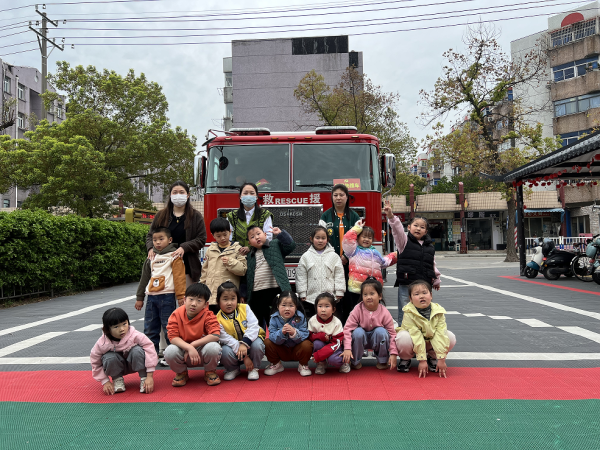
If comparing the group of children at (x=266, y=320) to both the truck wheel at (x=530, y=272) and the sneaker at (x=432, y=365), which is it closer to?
the sneaker at (x=432, y=365)

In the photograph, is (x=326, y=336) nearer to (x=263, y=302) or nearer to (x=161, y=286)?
(x=263, y=302)

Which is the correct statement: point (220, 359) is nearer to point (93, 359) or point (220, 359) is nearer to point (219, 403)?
point (219, 403)

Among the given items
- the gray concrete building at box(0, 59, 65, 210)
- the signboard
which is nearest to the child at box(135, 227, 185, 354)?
the signboard

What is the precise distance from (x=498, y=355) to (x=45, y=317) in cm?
767

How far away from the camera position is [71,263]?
498 inches

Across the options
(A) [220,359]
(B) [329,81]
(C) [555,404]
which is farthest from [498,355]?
(B) [329,81]

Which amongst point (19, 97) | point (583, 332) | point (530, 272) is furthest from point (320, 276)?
point (19, 97)

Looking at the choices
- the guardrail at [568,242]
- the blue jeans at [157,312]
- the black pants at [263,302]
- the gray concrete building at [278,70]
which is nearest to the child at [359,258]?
the black pants at [263,302]

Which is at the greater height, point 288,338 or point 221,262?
point 221,262

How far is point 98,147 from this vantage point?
23.8m

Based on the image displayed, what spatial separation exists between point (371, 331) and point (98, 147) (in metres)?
22.2

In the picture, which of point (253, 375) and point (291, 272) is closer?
point (253, 375)

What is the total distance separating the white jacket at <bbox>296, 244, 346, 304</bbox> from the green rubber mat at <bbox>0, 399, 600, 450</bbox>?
1.53 metres

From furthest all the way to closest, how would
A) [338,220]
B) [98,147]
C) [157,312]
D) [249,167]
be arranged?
[98,147] < [249,167] < [338,220] < [157,312]
